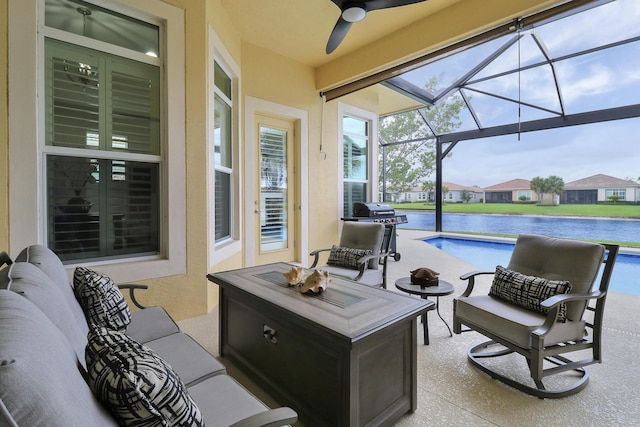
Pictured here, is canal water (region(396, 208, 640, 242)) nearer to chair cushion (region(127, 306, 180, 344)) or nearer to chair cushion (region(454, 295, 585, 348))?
chair cushion (region(454, 295, 585, 348))

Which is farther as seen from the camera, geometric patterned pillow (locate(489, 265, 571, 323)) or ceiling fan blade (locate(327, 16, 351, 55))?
ceiling fan blade (locate(327, 16, 351, 55))

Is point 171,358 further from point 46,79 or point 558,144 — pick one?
point 558,144

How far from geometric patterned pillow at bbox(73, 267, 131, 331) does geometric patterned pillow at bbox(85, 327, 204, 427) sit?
2.76ft

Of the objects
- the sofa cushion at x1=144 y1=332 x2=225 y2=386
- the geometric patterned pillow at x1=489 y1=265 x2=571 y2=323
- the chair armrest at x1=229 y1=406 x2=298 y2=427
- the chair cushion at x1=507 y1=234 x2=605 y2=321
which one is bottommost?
the sofa cushion at x1=144 y1=332 x2=225 y2=386

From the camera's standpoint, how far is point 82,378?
0.73 meters

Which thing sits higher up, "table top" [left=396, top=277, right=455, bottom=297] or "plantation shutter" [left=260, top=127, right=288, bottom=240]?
"plantation shutter" [left=260, top=127, right=288, bottom=240]

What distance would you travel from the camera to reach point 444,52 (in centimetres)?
366

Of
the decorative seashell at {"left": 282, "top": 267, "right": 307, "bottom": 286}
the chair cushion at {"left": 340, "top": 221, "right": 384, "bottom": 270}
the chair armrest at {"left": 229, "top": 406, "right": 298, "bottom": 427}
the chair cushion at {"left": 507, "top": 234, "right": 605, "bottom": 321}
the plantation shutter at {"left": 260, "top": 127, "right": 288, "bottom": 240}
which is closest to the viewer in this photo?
the chair armrest at {"left": 229, "top": 406, "right": 298, "bottom": 427}

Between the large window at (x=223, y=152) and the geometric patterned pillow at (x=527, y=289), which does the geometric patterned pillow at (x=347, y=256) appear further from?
the large window at (x=223, y=152)

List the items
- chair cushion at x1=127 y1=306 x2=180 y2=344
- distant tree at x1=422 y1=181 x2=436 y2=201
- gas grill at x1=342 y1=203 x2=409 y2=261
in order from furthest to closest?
→ distant tree at x1=422 y1=181 x2=436 y2=201 → gas grill at x1=342 y1=203 x2=409 y2=261 → chair cushion at x1=127 y1=306 x2=180 y2=344

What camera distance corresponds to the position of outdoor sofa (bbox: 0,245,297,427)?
491 millimetres

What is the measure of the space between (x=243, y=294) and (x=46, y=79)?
224 centimetres

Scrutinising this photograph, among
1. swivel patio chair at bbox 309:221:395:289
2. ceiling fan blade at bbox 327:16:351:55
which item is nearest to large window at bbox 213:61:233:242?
swivel patio chair at bbox 309:221:395:289

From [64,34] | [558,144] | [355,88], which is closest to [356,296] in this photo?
[64,34]
